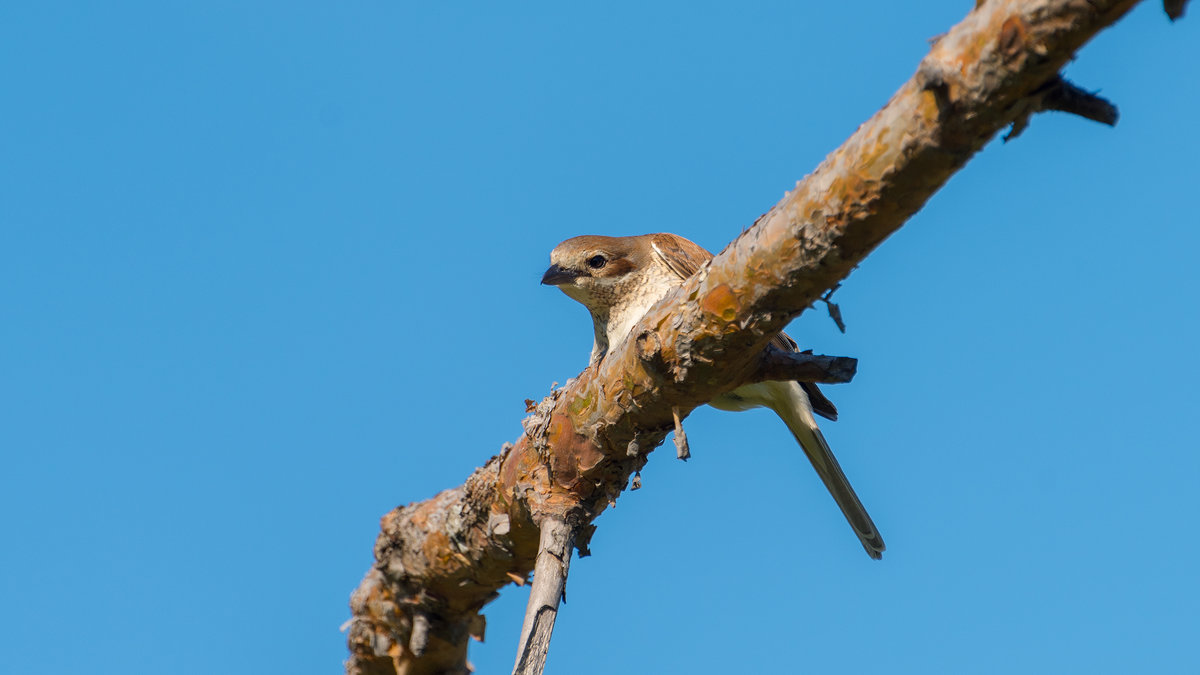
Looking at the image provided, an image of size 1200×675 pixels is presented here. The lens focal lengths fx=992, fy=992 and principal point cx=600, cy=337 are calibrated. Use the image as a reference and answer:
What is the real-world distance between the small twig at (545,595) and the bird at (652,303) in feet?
8.62

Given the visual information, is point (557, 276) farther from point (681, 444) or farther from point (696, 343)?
point (696, 343)

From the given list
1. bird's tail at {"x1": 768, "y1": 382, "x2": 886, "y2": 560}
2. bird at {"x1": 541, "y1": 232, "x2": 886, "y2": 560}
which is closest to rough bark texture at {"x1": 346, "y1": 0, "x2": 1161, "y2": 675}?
bird at {"x1": 541, "y1": 232, "x2": 886, "y2": 560}

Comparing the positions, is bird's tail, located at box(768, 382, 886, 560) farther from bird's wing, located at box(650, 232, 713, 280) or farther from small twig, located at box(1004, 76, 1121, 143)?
small twig, located at box(1004, 76, 1121, 143)

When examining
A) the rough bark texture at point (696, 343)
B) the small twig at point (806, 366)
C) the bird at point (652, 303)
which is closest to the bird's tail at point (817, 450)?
the bird at point (652, 303)

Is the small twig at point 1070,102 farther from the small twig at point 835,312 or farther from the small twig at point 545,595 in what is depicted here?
the small twig at point 545,595

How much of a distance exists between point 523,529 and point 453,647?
659 mm

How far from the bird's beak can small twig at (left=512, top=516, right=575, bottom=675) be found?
3.01 meters

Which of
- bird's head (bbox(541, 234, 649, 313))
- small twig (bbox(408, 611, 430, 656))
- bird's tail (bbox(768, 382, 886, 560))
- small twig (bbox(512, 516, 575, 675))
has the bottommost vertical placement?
small twig (bbox(512, 516, 575, 675))

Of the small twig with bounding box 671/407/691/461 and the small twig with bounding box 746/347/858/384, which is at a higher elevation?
the small twig with bounding box 746/347/858/384

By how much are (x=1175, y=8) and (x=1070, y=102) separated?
0.26 metres

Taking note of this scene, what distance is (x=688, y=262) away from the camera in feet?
20.7

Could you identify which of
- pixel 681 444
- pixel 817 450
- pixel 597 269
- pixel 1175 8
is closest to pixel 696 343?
pixel 681 444

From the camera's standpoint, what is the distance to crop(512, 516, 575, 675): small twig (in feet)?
9.22

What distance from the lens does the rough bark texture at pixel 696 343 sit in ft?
6.72
